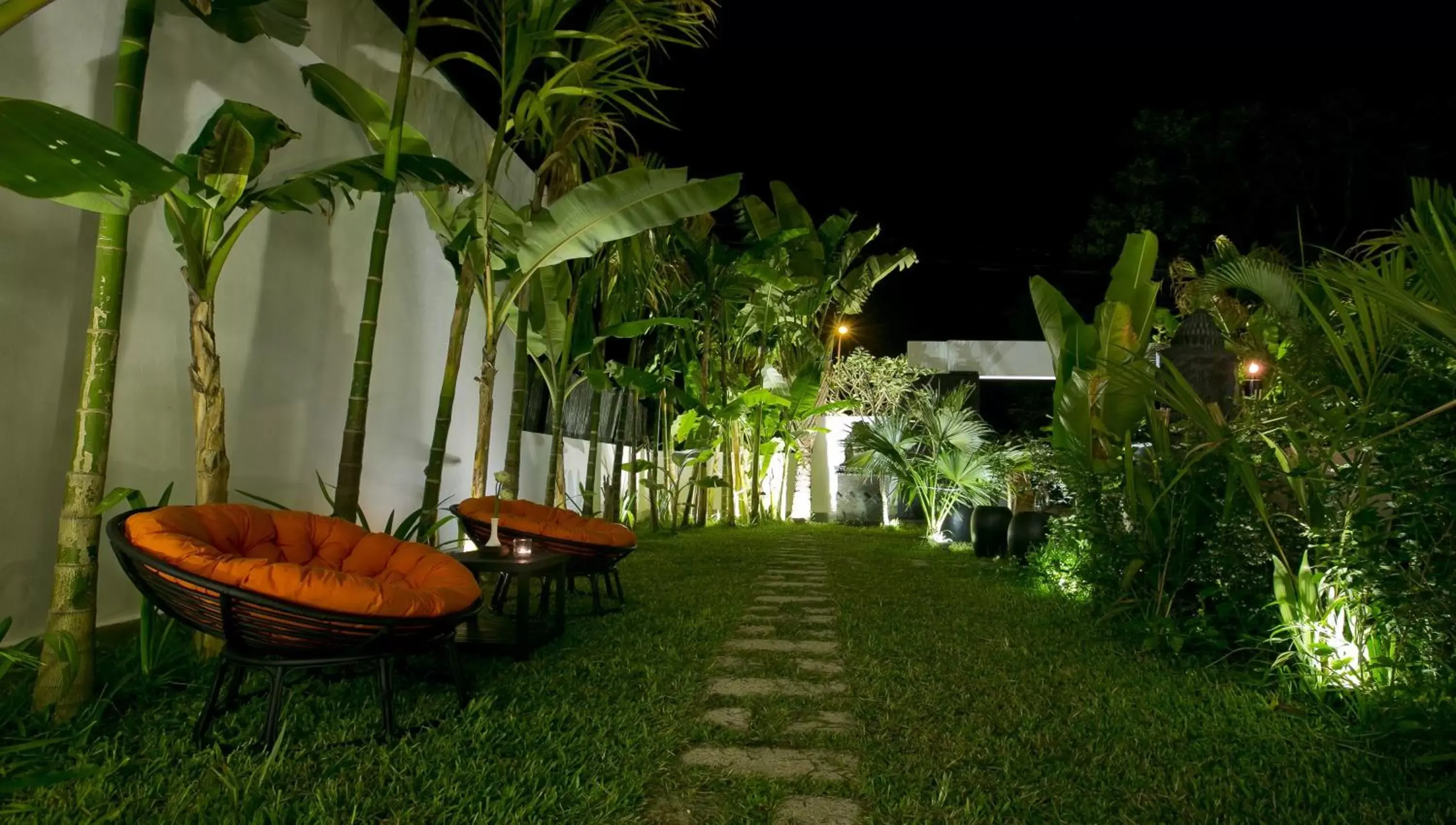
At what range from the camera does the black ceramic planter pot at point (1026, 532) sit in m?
6.26

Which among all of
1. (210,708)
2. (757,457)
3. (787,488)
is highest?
(757,457)

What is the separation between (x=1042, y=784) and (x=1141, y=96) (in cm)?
1386

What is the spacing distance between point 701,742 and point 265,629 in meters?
1.16

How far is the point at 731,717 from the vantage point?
256 centimetres

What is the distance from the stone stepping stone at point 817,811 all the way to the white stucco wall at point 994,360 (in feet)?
42.8

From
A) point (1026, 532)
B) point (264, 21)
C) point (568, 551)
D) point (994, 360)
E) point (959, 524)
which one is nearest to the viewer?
point (264, 21)

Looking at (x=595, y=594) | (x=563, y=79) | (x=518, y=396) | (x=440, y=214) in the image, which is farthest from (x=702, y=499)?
(x=563, y=79)

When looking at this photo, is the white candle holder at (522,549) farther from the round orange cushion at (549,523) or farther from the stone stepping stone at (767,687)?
the stone stepping stone at (767,687)

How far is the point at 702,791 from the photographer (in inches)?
79.0

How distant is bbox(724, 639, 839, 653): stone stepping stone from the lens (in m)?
3.50

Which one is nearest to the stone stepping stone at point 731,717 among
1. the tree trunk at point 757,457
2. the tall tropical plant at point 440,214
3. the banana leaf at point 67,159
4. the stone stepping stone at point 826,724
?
the stone stepping stone at point 826,724

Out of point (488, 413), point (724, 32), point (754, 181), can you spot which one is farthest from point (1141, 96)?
point (488, 413)

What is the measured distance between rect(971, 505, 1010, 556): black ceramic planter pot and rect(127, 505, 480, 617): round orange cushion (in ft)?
18.0

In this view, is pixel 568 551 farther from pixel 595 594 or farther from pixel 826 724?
pixel 826 724
